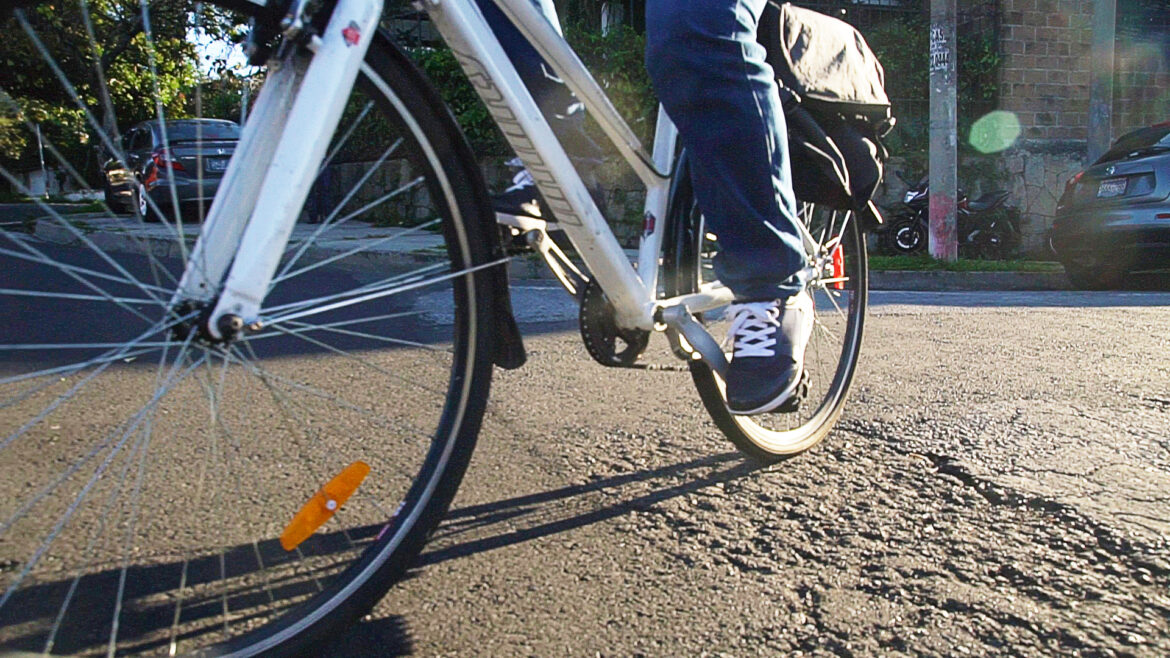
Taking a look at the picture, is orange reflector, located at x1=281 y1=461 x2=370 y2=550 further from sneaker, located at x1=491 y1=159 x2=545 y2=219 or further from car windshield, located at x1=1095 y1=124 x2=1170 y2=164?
car windshield, located at x1=1095 y1=124 x2=1170 y2=164

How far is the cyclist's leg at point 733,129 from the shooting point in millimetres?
1915

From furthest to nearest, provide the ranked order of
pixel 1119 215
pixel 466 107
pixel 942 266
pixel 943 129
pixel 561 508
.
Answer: pixel 466 107
pixel 943 129
pixel 942 266
pixel 1119 215
pixel 561 508

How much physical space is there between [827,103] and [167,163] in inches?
58.0

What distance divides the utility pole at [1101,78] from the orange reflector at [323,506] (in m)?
12.2

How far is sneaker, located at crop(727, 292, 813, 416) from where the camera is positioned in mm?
1992

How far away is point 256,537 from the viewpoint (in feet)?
6.00

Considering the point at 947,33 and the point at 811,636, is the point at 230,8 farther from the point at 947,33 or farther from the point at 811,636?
the point at 947,33

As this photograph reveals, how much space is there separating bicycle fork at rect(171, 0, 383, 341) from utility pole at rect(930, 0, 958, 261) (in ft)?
31.5

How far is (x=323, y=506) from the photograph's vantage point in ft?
4.84

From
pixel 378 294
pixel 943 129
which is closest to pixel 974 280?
pixel 943 129

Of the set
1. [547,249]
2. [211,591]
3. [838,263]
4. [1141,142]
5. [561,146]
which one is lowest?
[211,591]

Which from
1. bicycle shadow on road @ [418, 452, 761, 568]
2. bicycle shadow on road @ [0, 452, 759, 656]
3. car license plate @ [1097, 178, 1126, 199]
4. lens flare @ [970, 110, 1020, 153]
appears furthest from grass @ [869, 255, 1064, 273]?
bicycle shadow on road @ [0, 452, 759, 656]

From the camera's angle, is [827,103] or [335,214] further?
[827,103]

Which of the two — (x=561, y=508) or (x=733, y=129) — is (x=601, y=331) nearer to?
(x=561, y=508)
